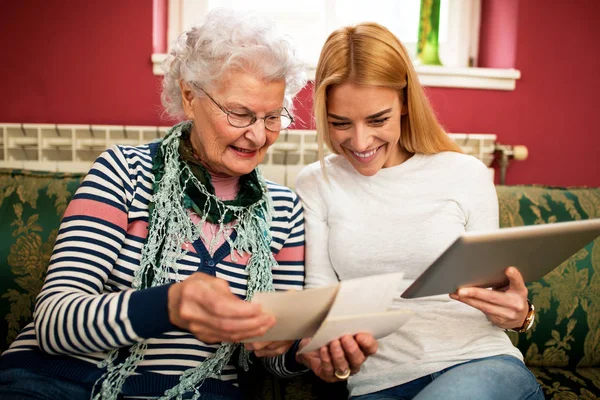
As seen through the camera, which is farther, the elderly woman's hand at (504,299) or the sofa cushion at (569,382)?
the sofa cushion at (569,382)

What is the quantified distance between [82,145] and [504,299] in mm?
1811

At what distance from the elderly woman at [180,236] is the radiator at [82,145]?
0.93 metres

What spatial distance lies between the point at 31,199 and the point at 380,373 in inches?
44.2

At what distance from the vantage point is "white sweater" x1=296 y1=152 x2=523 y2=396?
130 cm

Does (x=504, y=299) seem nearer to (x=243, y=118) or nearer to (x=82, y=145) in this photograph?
(x=243, y=118)

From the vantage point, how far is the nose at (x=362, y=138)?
1.34 m

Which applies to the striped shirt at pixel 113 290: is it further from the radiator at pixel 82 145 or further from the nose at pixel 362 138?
the radiator at pixel 82 145

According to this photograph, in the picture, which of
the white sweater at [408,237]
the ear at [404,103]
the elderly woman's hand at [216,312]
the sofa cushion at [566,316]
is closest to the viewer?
the elderly woman's hand at [216,312]

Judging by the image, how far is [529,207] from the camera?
5.99 feet

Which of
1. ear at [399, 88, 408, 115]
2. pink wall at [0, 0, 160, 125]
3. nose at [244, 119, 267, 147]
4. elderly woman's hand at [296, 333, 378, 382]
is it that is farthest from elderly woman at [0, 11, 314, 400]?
pink wall at [0, 0, 160, 125]

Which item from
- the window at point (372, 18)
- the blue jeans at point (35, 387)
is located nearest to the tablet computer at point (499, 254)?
the blue jeans at point (35, 387)

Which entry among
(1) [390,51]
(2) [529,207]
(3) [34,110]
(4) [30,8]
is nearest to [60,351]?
(1) [390,51]

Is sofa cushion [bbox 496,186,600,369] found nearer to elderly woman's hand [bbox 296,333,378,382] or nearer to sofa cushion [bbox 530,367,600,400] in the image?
sofa cushion [bbox 530,367,600,400]

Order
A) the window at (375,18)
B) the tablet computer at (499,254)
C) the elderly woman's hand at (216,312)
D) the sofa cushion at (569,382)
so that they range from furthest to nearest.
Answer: the window at (375,18)
the sofa cushion at (569,382)
the tablet computer at (499,254)
the elderly woman's hand at (216,312)
